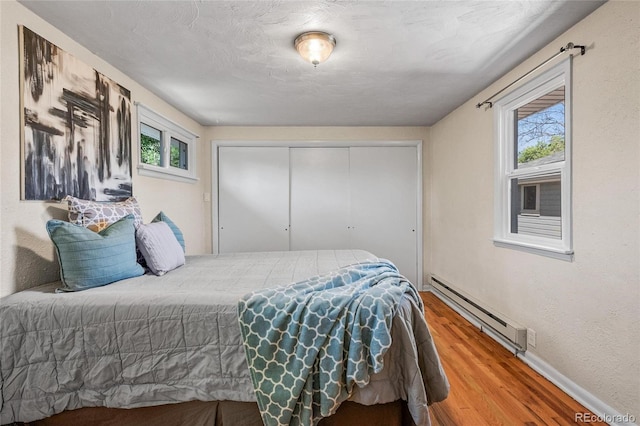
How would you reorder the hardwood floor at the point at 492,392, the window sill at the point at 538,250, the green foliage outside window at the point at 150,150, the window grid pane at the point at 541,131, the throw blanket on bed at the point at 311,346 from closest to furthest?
1. the throw blanket on bed at the point at 311,346
2. the hardwood floor at the point at 492,392
3. the window sill at the point at 538,250
4. the window grid pane at the point at 541,131
5. the green foliage outside window at the point at 150,150

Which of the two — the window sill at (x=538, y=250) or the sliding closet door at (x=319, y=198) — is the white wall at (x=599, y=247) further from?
the sliding closet door at (x=319, y=198)

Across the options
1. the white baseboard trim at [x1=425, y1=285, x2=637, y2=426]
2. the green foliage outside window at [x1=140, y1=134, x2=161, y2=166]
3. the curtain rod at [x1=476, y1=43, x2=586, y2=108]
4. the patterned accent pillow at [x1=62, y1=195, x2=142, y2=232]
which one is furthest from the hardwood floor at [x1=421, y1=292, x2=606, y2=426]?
the green foliage outside window at [x1=140, y1=134, x2=161, y2=166]

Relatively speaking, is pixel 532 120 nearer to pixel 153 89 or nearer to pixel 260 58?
pixel 260 58

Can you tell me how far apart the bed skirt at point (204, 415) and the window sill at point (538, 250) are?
55.2 inches

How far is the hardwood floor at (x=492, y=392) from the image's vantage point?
63.9 inches

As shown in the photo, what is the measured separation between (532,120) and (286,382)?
2.56 meters

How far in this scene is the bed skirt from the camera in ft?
4.42

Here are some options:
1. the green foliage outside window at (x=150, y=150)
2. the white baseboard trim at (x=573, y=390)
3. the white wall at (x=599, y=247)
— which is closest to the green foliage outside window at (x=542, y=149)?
the white wall at (x=599, y=247)

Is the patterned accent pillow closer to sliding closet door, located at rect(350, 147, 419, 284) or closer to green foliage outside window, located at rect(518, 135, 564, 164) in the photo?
sliding closet door, located at rect(350, 147, 419, 284)

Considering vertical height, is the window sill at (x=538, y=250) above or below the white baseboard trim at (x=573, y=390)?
above

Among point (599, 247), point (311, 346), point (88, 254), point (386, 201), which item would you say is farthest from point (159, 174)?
point (599, 247)

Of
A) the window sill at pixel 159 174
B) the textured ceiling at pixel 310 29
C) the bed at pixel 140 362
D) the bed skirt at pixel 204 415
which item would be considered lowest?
the bed skirt at pixel 204 415

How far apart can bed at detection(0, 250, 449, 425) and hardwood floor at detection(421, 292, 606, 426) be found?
0.47 metres

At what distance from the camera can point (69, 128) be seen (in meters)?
1.89
